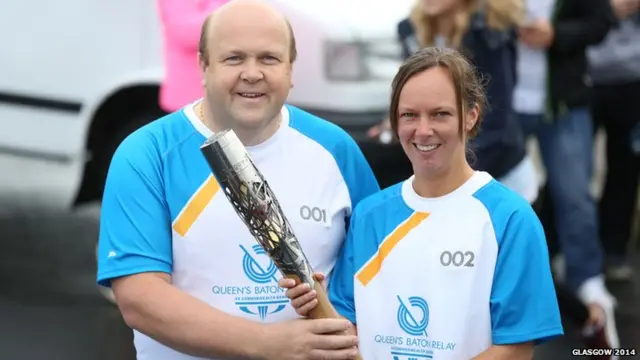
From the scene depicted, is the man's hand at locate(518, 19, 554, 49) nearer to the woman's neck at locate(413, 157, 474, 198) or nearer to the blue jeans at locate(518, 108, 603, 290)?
the blue jeans at locate(518, 108, 603, 290)

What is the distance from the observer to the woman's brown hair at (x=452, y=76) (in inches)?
113

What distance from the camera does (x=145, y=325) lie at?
2826 millimetres

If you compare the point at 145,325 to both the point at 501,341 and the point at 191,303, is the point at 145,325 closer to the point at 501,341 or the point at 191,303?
the point at 191,303

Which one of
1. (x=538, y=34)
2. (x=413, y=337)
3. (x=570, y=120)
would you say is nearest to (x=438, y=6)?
(x=538, y=34)

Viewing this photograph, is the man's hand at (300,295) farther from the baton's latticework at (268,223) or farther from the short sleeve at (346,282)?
the short sleeve at (346,282)

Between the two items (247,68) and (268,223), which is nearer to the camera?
(268,223)

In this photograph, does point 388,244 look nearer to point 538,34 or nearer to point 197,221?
point 197,221

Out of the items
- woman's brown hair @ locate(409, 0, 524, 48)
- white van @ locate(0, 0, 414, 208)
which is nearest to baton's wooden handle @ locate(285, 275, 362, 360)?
woman's brown hair @ locate(409, 0, 524, 48)

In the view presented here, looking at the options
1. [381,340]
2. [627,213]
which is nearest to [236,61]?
[381,340]

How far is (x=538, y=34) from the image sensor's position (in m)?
5.56

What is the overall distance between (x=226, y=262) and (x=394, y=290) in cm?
37
